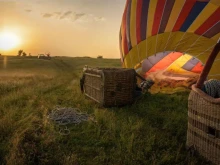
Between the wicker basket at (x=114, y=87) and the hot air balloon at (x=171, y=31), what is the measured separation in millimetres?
1847

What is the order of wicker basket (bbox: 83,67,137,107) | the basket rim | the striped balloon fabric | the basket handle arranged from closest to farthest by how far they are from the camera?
the basket rim → the basket handle → wicker basket (bbox: 83,67,137,107) → the striped balloon fabric

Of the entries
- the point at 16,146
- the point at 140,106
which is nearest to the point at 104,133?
the point at 16,146

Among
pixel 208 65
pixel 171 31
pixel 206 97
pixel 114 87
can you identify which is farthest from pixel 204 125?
pixel 171 31

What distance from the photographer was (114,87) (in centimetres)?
618

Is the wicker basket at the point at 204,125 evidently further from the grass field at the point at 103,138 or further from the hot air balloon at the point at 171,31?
the hot air balloon at the point at 171,31

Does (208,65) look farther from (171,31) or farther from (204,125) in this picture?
(171,31)

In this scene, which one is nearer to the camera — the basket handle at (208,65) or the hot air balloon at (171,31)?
the basket handle at (208,65)

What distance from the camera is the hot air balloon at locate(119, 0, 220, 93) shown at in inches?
265

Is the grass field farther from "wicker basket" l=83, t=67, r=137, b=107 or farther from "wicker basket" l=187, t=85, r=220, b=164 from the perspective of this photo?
"wicker basket" l=83, t=67, r=137, b=107

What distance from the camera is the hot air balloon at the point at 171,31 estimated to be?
674cm

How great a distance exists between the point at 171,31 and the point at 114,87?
8.44 ft

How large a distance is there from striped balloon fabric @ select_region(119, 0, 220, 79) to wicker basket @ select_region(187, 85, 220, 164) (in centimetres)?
393

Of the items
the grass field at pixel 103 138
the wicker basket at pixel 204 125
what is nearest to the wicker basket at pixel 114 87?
the grass field at pixel 103 138

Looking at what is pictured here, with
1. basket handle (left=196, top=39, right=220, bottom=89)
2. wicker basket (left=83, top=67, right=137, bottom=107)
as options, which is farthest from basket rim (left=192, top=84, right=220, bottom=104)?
wicker basket (left=83, top=67, right=137, bottom=107)
